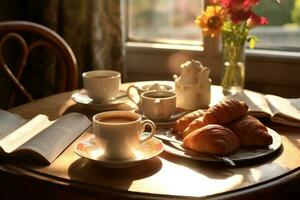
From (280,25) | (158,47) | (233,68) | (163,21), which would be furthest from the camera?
(163,21)

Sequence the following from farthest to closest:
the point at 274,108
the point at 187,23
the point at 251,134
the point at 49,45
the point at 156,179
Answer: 1. the point at 187,23
2. the point at 49,45
3. the point at 274,108
4. the point at 251,134
5. the point at 156,179

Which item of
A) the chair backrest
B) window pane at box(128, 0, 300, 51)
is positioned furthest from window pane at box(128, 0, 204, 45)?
the chair backrest

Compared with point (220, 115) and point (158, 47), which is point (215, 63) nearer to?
point (158, 47)

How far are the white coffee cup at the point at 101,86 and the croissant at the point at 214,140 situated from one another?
17.7 inches

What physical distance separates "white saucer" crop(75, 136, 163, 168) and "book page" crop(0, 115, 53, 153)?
0.50ft

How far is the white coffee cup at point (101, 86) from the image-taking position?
59.5 inches

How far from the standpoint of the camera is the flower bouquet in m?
1.55

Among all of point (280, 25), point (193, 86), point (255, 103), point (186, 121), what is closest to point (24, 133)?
point (186, 121)

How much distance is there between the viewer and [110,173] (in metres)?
1.06

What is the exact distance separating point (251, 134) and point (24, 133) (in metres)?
0.57

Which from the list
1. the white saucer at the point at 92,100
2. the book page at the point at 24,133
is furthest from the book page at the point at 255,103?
the book page at the point at 24,133

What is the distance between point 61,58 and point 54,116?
53 cm

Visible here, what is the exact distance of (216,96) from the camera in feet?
5.49

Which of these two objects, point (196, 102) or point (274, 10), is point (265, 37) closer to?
point (274, 10)
